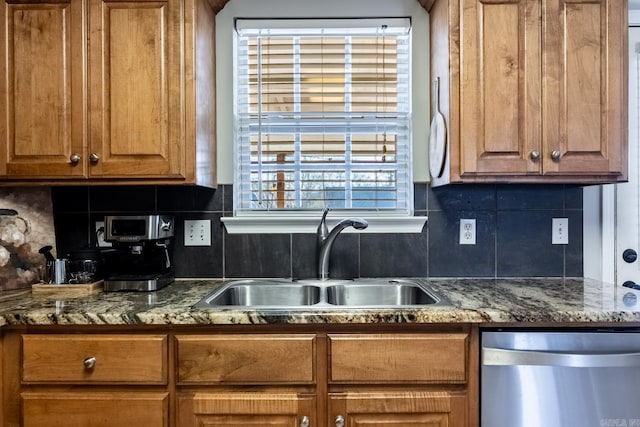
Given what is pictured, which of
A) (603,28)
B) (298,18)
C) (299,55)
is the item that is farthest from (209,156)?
(603,28)

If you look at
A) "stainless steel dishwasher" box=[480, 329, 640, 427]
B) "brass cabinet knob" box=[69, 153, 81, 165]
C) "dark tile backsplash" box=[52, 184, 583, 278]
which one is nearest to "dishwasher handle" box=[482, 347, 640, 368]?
"stainless steel dishwasher" box=[480, 329, 640, 427]

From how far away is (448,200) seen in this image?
191cm

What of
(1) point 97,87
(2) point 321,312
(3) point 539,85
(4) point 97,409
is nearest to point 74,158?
(1) point 97,87

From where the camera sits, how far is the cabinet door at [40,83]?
1.57 m

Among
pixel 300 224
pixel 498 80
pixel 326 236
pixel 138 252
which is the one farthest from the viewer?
pixel 300 224

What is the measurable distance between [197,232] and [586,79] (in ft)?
5.91

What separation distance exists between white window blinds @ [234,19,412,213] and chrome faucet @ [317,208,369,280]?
200 mm

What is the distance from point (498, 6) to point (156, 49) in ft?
4.47

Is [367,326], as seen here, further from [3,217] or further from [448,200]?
[3,217]

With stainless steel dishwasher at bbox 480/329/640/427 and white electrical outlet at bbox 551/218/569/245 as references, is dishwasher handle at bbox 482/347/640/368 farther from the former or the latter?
white electrical outlet at bbox 551/218/569/245

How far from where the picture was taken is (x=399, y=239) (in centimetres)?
191

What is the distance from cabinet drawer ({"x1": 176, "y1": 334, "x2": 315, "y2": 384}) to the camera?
1271 mm

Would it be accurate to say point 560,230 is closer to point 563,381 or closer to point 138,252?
point 563,381

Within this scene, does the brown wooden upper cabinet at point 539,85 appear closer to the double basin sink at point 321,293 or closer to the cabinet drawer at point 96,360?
the double basin sink at point 321,293
